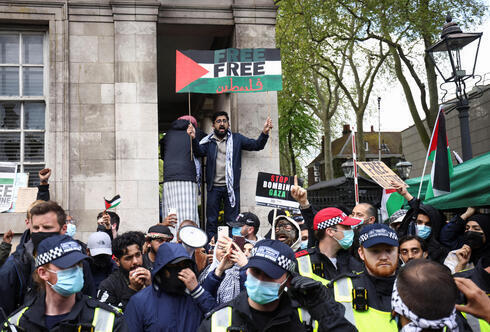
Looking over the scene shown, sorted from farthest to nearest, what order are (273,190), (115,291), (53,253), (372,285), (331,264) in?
(273,190), (331,264), (115,291), (372,285), (53,253)

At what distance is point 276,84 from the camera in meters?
9.70

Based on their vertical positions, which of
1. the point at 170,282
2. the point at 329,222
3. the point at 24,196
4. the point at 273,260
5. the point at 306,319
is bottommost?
the point at 306,319

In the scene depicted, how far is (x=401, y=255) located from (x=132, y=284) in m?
2.67

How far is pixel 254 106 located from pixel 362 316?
686cm

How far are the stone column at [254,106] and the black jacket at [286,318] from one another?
6.35 meters

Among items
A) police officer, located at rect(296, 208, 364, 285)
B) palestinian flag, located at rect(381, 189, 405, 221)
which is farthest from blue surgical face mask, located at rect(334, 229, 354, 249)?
palestinian flag, located at rect(381, 189, 405, 221)

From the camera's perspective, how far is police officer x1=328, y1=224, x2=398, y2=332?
155 inches

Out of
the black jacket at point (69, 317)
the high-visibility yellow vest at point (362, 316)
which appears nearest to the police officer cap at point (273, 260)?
the high-visibility yellow vest at point (362, 316)

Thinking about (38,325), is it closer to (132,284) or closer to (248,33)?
(132,284)

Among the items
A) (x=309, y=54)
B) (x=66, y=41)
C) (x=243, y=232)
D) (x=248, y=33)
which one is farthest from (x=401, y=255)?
(x=309, y=54)

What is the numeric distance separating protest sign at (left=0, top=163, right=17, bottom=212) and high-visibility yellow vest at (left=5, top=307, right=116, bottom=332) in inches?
219

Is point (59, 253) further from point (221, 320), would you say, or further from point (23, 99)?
point (23, 99)

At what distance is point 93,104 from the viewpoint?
392 inches

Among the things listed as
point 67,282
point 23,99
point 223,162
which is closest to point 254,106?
point 223,162
